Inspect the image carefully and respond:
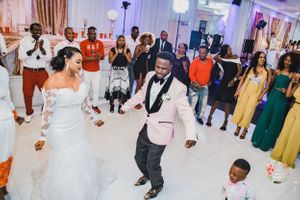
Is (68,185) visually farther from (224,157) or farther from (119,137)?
(224,157)

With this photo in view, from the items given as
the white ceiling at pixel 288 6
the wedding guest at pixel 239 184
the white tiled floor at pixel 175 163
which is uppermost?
the white ceiling at pixel 288 6

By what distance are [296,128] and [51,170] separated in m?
3.09

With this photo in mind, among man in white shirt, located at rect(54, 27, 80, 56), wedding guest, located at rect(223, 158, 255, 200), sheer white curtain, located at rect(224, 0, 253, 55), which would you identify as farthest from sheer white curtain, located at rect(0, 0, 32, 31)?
sheer white curtain, located at rect(224, 0, 253, 55)

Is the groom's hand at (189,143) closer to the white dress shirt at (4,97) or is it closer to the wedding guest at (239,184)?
the wedding guest at (239,184)

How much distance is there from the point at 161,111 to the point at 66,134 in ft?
2.79

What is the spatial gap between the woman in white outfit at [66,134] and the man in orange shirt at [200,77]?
8.49 feet

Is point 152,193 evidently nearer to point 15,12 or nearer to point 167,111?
point 167,111

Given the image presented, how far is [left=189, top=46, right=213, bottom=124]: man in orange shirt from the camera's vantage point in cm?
445

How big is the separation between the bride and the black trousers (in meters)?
0.52

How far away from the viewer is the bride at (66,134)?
2.04 m

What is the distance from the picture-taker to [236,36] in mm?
11875

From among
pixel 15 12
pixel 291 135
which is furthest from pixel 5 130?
pixel 15 12

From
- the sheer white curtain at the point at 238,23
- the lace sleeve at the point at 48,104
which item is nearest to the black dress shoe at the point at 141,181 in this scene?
the lace sleeve at the point at 48,104

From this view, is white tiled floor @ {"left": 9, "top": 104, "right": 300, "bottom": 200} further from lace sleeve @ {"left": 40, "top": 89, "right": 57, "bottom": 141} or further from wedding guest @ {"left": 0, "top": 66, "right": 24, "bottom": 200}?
lace sleeve @ {"left": 40, "top": 89, "right": 57, "bottom": 141}
